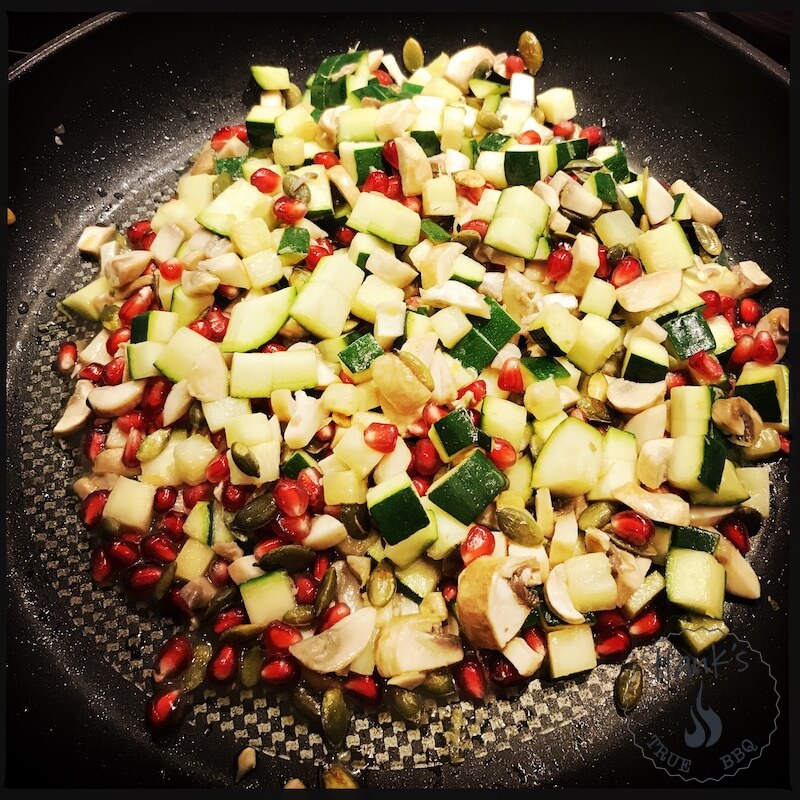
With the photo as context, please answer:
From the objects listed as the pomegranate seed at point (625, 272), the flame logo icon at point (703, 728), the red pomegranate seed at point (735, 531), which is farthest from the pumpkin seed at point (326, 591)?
the pomegranate seed at point (625, 272)

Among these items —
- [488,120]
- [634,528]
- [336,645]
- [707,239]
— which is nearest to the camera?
[336,645]

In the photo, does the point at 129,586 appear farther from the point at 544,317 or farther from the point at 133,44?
the point at 133,44

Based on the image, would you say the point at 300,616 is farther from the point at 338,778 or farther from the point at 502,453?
the point at 502,453

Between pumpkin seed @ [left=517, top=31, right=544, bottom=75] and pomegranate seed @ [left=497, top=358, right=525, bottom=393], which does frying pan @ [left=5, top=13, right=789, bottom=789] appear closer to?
pumpkin seed @ [left=517, top=31, right=544, bottom=75]

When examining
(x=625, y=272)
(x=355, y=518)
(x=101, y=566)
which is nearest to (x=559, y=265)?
(x=625, y=272)

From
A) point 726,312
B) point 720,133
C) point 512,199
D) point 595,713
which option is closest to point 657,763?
point 595,713

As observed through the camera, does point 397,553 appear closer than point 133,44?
Yes
